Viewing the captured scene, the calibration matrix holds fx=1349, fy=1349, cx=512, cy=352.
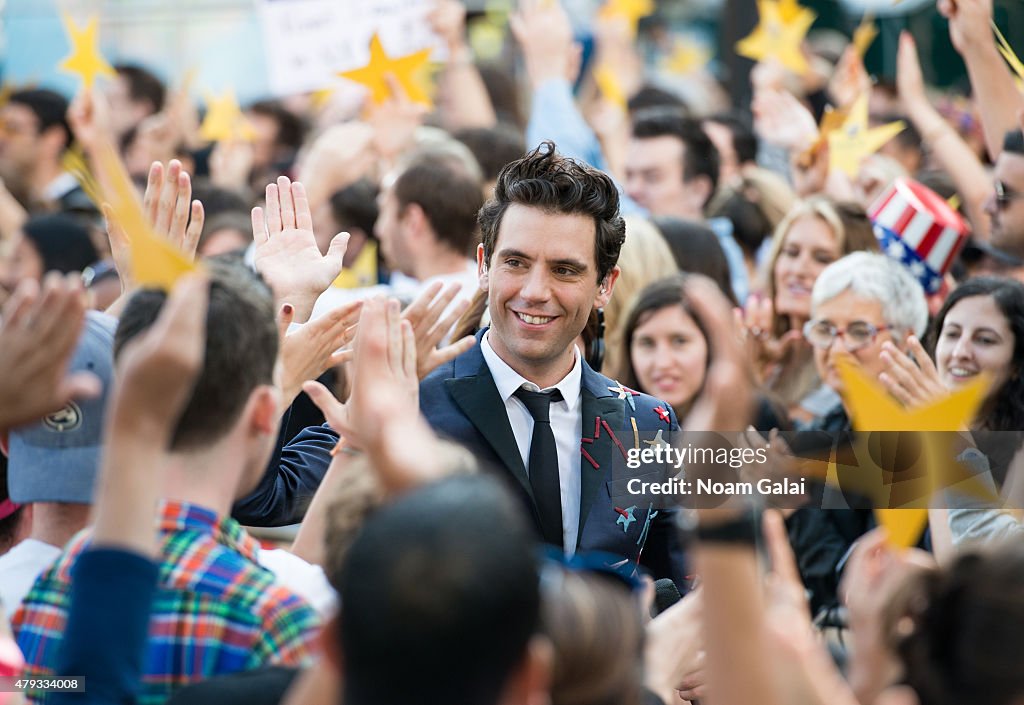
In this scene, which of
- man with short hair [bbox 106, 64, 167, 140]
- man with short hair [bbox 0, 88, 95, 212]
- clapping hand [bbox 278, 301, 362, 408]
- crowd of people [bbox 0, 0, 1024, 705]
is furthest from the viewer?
man with short hair [bbox 106, 64, 167, 140]

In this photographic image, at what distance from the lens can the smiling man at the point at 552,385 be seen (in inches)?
138

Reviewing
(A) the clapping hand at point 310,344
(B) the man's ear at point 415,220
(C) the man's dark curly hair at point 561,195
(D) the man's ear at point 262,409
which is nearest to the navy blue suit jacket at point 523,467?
(A) the clapping hand at point 310,344

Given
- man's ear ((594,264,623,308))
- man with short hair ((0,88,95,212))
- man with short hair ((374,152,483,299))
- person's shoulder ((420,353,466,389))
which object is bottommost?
person's shoulder ((420,353,466,389))

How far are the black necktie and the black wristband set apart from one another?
5.04ft

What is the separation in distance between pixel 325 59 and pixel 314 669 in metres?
6.16

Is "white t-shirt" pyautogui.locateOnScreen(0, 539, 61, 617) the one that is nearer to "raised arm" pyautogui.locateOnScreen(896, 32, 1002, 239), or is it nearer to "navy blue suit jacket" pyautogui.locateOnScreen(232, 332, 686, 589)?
"navy blue suit jacket" pyautogui.locateOnScreen(232, 332, 686, 589)

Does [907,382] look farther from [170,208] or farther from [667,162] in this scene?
→ [667,162]

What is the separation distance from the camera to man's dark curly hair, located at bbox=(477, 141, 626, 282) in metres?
3.76

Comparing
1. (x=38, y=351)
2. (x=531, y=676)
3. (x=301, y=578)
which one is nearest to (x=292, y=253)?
(x=301, y=578)

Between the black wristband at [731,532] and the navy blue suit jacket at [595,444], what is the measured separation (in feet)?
4.59

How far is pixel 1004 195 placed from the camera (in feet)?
16.6

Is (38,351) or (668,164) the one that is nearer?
(38,351)

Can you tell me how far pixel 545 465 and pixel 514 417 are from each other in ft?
0.54

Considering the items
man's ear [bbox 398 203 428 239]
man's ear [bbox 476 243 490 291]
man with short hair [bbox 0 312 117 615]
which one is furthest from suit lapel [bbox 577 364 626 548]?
man's ear [bbox 398 203 428 239]
